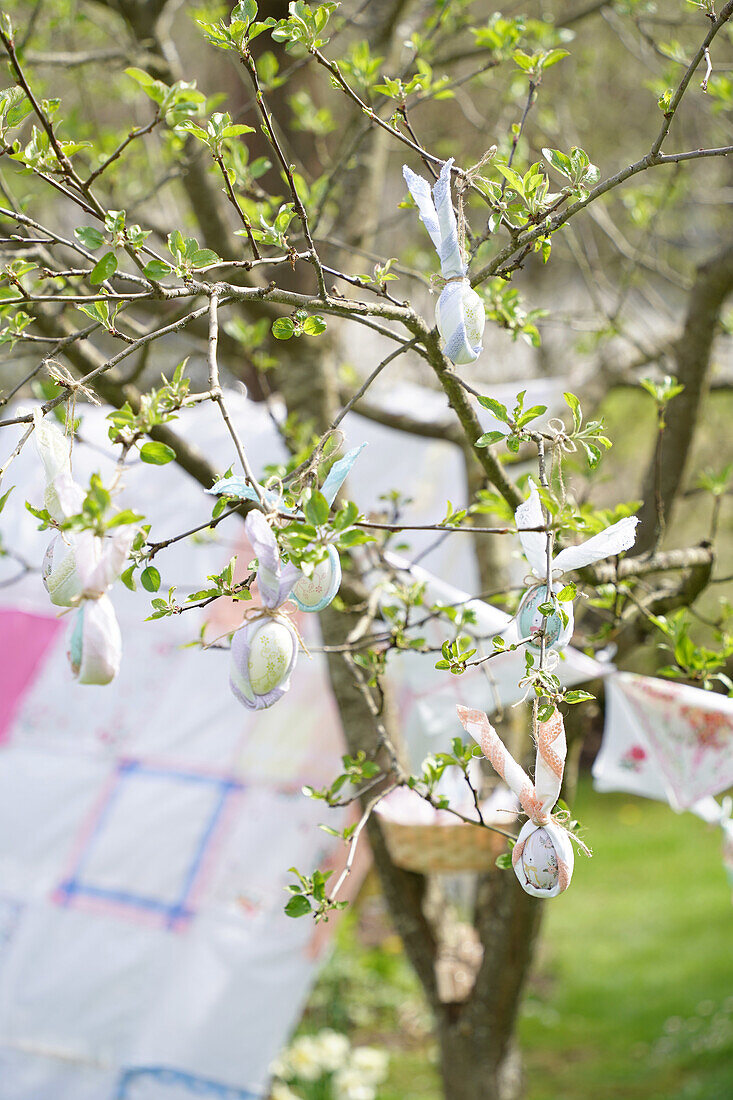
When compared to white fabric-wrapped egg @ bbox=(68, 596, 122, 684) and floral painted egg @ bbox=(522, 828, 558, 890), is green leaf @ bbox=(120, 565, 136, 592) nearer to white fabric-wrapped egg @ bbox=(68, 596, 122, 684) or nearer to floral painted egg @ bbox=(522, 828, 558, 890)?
white fabric-wrapped egg @ bbox=(68, 596, 122, 684)

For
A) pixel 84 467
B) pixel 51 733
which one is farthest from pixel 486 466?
pixel 51 733

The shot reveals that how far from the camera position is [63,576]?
2.37ft

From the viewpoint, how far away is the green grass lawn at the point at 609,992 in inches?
119

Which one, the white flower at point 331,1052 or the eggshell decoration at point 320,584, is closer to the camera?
the eggshell decoration at point 320,584

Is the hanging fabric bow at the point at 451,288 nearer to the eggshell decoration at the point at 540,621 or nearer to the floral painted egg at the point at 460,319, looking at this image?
the floral painted egg at the point at 460,319

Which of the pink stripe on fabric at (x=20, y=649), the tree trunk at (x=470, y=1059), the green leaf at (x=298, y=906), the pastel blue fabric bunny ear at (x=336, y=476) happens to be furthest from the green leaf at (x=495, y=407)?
the pink stripe on fabric at (x=20, y=649)

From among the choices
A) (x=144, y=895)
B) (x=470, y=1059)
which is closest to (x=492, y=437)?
(x=470, y=1059)

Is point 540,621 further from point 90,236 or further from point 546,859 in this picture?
point 90,236

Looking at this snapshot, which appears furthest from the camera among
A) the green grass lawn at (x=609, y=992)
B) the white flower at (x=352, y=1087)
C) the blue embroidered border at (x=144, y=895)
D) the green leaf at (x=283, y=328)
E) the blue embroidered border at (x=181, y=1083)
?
the green grass lawn at (x=609, y=992)

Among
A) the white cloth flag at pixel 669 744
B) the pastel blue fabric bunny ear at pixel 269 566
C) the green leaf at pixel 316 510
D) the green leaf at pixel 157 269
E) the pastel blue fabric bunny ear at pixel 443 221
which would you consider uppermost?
the white cloth flag at pixel 669 744

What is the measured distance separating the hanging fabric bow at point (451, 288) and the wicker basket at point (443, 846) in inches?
40.2

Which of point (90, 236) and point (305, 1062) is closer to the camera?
point (90, 236)

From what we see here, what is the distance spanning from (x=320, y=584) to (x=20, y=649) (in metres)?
2.26

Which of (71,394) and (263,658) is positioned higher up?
(71,394)
